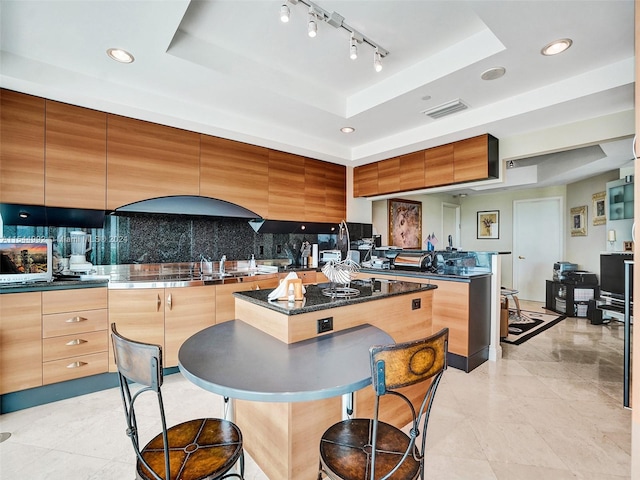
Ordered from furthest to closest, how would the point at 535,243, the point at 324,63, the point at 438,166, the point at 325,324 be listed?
the point at 535,243
the point at 438,166
the point at 324,63
the point at 325,324

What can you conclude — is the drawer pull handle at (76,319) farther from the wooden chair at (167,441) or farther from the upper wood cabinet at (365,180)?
the upper wood cabinet at (365,180)

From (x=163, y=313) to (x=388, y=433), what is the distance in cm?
226

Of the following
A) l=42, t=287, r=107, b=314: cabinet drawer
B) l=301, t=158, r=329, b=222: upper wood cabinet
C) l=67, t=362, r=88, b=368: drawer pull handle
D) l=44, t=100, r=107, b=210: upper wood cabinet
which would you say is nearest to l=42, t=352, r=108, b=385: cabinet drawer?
l=67, t=362, r=88, b=368: drawer pull handle

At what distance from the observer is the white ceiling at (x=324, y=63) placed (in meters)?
1.82

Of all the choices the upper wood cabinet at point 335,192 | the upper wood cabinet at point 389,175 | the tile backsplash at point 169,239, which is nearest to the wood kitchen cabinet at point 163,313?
the tile backsplash at point 169,239

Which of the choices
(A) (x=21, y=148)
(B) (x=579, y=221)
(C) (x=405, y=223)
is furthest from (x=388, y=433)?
(B) (x=579, y=221)

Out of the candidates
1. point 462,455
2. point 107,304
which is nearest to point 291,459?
point 462,455

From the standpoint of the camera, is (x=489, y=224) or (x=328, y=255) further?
(x=489, y=224)

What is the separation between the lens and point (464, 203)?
762cm

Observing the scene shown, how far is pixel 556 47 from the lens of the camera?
6.73 ft

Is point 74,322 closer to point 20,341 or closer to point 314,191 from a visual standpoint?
point 20,341

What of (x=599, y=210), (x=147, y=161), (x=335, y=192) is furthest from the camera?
(x=599, y=210)

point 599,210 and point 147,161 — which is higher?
point 147,161

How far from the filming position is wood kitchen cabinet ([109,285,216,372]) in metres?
2.61
